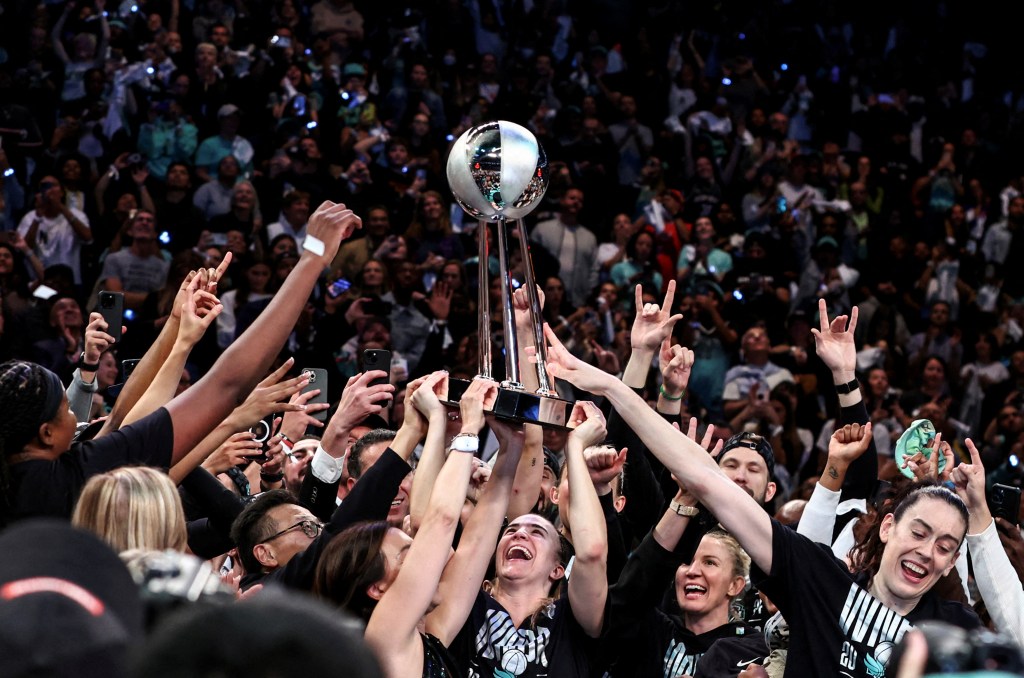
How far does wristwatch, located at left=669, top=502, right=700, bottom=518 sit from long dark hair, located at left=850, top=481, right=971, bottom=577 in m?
0.52

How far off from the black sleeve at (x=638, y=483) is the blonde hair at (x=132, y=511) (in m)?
2.27

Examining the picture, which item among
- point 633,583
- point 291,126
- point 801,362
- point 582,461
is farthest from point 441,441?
point 291,126

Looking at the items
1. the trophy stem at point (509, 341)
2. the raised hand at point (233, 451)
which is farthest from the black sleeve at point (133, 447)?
the trophy stem at point (509, 341)

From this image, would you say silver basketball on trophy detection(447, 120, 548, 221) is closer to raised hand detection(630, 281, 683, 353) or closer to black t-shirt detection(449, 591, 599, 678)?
raised hand detection(630, 281, 683, 353)

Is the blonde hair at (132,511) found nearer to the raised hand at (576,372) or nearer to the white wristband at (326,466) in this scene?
A: the raised hand at (576,372)

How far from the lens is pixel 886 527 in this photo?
3561 mm

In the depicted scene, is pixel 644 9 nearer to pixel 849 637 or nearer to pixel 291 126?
pixel 291 126

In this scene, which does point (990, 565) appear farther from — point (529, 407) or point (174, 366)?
point (174, 366)

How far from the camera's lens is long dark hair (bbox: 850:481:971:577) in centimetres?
350

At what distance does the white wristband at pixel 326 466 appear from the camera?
429cm

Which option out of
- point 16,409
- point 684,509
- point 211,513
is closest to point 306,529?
point 211,513

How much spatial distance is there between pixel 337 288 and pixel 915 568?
19.1ft

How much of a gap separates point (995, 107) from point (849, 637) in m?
13.1

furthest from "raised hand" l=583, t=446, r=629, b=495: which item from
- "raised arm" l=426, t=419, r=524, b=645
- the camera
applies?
the camera
